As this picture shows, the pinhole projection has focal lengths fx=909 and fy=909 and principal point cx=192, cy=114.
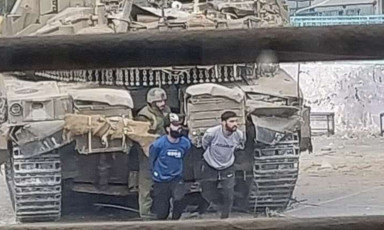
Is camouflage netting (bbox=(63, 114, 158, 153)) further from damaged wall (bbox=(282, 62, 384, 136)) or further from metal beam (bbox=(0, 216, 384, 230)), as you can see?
damaged wall (bbox=(282, 62, 384, 136))

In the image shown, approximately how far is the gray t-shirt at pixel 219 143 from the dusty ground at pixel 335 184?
10.9 inches

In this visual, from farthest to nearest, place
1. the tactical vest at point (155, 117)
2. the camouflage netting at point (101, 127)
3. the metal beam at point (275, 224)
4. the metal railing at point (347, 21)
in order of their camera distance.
→ the tactical vest at point (155, 117), the camouflage netting at point (101, 127), the metal railing at point (347, 21), the metal beam at point (275, 224)

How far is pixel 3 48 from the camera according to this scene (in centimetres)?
86

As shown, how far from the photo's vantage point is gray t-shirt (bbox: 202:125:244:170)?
373 centimetres

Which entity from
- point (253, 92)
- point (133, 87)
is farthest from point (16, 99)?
point (253, 92)

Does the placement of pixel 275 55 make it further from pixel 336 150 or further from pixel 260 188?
pixel 336 150

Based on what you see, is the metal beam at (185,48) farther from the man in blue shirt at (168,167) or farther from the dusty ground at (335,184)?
the man in blue shirt at (168,167)

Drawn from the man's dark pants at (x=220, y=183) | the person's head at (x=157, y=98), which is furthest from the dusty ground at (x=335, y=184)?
the person's head at (x=157, y=98)

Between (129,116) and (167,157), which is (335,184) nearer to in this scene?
(167,157)

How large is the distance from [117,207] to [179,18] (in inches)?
33.8

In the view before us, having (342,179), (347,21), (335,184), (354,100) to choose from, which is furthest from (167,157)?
(354,100)

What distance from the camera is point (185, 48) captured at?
2.78 ft

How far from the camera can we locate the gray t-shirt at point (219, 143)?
Answer: 3.73 metres

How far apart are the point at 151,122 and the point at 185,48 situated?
2933 mm
